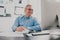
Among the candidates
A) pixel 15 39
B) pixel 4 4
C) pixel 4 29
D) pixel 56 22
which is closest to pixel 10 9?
pixel 4 4

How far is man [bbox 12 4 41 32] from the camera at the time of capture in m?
1.24

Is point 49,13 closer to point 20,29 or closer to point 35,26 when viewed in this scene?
point 35,26

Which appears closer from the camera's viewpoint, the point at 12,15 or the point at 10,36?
the point at 10,36

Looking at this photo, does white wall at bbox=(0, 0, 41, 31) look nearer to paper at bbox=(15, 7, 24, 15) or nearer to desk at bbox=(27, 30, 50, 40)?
paper at bbox=(15, 7, 24, 15)

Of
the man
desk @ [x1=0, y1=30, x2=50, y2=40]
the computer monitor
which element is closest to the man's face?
the man

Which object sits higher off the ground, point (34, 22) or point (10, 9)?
point (10, 9)

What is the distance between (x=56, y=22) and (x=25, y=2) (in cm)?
39

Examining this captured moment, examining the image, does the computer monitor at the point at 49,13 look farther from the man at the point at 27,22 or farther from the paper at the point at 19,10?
the paper at the point at 19,10

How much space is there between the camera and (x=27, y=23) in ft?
4.10

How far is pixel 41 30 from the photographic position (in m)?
1.26

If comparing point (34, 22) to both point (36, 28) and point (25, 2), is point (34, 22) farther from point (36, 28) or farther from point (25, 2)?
point (25, 2)

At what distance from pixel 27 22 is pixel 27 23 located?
0.01 meters

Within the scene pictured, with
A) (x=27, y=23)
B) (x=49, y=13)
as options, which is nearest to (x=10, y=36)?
(x=27, y=23)

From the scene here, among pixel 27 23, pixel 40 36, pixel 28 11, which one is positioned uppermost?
pixel 28 11
